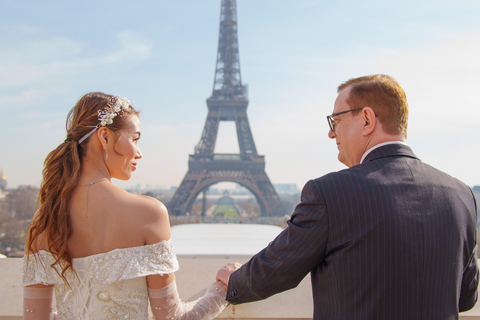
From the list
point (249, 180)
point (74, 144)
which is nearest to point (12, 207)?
point (249, 180)

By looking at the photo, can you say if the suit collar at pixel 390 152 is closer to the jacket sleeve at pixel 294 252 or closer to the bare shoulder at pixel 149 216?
the jacket sleeve at pixel 294 252

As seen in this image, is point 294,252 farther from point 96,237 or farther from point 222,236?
point 222,236

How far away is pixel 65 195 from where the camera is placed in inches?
67.6

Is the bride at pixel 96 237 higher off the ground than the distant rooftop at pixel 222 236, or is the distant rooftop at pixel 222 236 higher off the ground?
the bride at pixel 96 237

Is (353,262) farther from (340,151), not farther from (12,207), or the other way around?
(12,207)

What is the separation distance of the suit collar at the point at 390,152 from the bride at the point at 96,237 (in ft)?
2.81

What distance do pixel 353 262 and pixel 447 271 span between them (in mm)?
352

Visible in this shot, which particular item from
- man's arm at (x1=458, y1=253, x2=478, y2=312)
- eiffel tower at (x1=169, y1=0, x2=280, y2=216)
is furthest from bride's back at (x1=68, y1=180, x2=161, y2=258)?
eiffel tower at (x1=169, y1=0, x2=280, y2=216)

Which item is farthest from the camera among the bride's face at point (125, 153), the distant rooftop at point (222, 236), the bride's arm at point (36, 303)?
the distant rooftop at point (222, 236)

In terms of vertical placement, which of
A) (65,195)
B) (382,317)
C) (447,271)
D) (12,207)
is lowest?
(12,207)

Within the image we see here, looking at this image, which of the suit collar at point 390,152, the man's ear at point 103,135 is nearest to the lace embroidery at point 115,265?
the man's ear at point 103,135

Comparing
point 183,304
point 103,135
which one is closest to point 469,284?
point 183,304

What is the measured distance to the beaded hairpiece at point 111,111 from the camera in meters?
1.82

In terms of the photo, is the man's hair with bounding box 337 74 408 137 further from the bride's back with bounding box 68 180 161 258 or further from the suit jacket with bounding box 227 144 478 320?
the bride's back with bounding box 68 180 161 258
